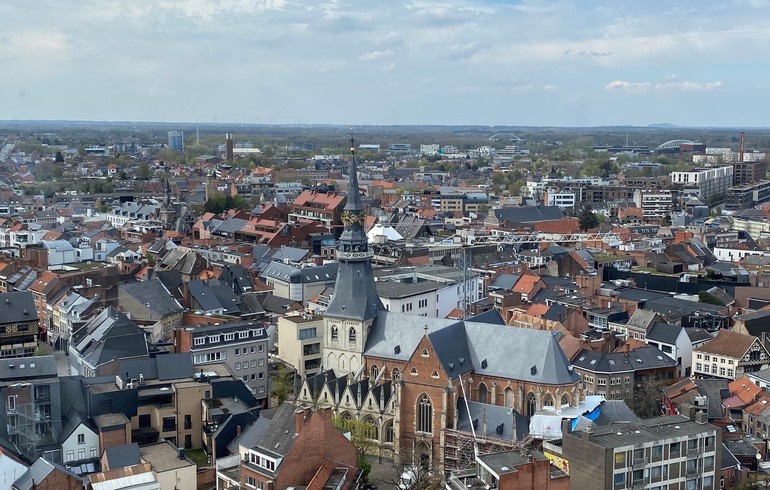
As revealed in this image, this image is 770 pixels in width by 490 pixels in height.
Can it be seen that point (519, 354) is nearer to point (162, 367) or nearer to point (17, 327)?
point (162, 367)

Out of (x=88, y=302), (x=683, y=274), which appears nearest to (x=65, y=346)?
(x=88, y=302)

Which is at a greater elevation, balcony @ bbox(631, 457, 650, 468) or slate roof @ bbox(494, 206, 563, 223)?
slate roof @ bbox(494, 206, 563, 223)

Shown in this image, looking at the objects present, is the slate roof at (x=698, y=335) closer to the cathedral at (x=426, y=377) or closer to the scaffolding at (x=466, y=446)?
the cathedral at (x=426, y=377)

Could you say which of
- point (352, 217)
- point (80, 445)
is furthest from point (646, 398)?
point (80, 445)

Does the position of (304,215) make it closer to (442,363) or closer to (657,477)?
(442,363)

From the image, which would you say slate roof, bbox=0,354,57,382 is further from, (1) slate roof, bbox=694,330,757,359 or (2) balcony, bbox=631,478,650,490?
(1) slate roof, bbox=694,330,757,359

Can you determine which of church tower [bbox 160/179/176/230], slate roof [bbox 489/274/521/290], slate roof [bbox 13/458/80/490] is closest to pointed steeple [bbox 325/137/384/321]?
slate roof [bbox 13/458/80/490]
